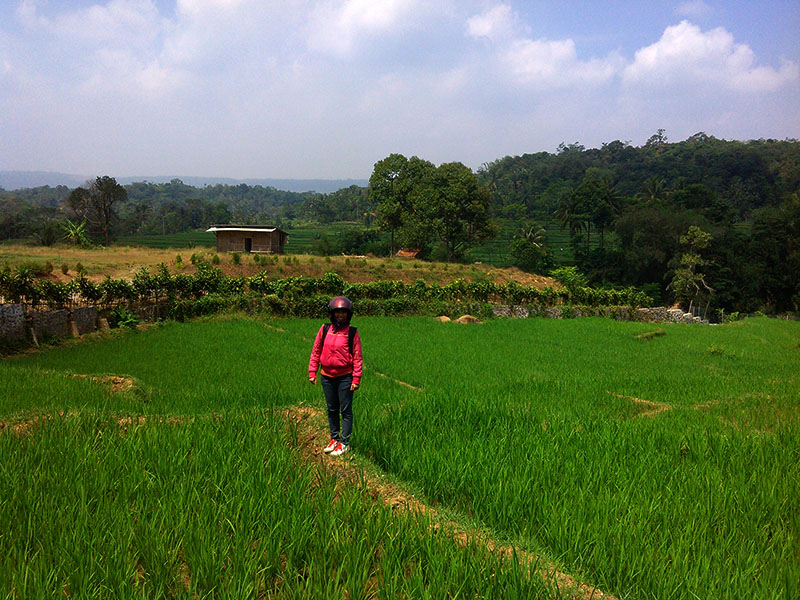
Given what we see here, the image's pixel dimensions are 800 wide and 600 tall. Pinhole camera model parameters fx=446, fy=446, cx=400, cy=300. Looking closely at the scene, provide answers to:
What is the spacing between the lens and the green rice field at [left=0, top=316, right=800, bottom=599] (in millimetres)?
2338

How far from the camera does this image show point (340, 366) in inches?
170

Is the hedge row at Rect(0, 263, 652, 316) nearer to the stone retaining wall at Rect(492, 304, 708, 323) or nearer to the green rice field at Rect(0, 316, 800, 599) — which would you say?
the stone retaining wall at Rect(492, 304, 708, 323)

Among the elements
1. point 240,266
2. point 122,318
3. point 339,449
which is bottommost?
point 122,318

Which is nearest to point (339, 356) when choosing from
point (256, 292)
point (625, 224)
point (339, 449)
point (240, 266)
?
point (339, 449)

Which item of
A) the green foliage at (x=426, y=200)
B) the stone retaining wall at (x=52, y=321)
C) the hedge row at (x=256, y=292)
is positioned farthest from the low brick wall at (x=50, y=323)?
the green foliage at (x=426, y=200)

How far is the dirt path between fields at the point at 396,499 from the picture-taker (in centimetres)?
243

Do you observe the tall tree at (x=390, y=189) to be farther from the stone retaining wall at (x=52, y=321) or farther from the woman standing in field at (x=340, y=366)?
the woman standing in field at (x=340, y=366)

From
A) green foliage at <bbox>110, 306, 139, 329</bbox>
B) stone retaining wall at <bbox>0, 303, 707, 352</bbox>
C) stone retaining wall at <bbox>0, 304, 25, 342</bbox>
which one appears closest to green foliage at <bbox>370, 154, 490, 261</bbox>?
stone retaining wall at <bbox>0, 303, 707, 352</bbox>

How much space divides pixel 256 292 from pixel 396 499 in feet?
59.9

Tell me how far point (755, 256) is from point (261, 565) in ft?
180

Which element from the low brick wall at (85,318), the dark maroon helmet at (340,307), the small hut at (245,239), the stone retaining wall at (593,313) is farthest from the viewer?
the small hut at (245,239)

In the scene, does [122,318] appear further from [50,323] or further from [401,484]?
[401,484]

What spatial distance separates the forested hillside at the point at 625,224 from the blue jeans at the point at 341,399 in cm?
3661

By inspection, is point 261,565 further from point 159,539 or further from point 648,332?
point 648,332
